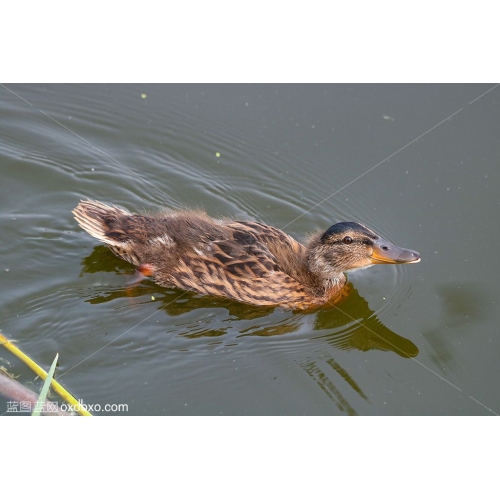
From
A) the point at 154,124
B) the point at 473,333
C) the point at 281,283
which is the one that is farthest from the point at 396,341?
the point at 154,124

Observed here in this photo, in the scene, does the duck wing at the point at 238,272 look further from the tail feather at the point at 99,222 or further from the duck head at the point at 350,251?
the tail feather at the point at 99,222

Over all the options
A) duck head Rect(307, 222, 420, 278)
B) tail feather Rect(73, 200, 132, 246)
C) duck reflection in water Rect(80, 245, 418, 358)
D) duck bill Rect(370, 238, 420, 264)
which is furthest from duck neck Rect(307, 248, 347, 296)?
tail feather Rect(73, 200, 132, 246)

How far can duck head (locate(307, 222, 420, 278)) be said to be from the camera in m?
6.52

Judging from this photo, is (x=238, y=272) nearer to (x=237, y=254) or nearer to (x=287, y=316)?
(x=237, y=254)

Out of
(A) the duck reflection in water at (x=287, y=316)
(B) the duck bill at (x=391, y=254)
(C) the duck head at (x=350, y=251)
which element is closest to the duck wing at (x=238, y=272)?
(A) the duck reflection in water at (x=287, y=316)

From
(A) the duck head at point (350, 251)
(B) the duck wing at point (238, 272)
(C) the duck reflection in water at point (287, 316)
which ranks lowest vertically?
(C) the duck reflection in water at point (287, 316)

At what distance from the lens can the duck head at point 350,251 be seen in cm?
652

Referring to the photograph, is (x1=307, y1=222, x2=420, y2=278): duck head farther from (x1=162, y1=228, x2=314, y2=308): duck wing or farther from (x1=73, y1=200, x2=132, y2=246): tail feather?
(x1=73, y1=200, x2=132, y2=246): tail feather

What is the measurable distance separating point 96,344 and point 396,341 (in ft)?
8.83

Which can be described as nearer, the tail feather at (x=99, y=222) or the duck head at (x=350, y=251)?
the duck head at (x=350, y=251)

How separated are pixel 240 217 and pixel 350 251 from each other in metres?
1.54

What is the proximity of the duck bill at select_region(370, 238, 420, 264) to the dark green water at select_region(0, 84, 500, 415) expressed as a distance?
0.55 m

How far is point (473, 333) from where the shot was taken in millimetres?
6449

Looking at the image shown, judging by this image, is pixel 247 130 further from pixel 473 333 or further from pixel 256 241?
pixel 473 333
